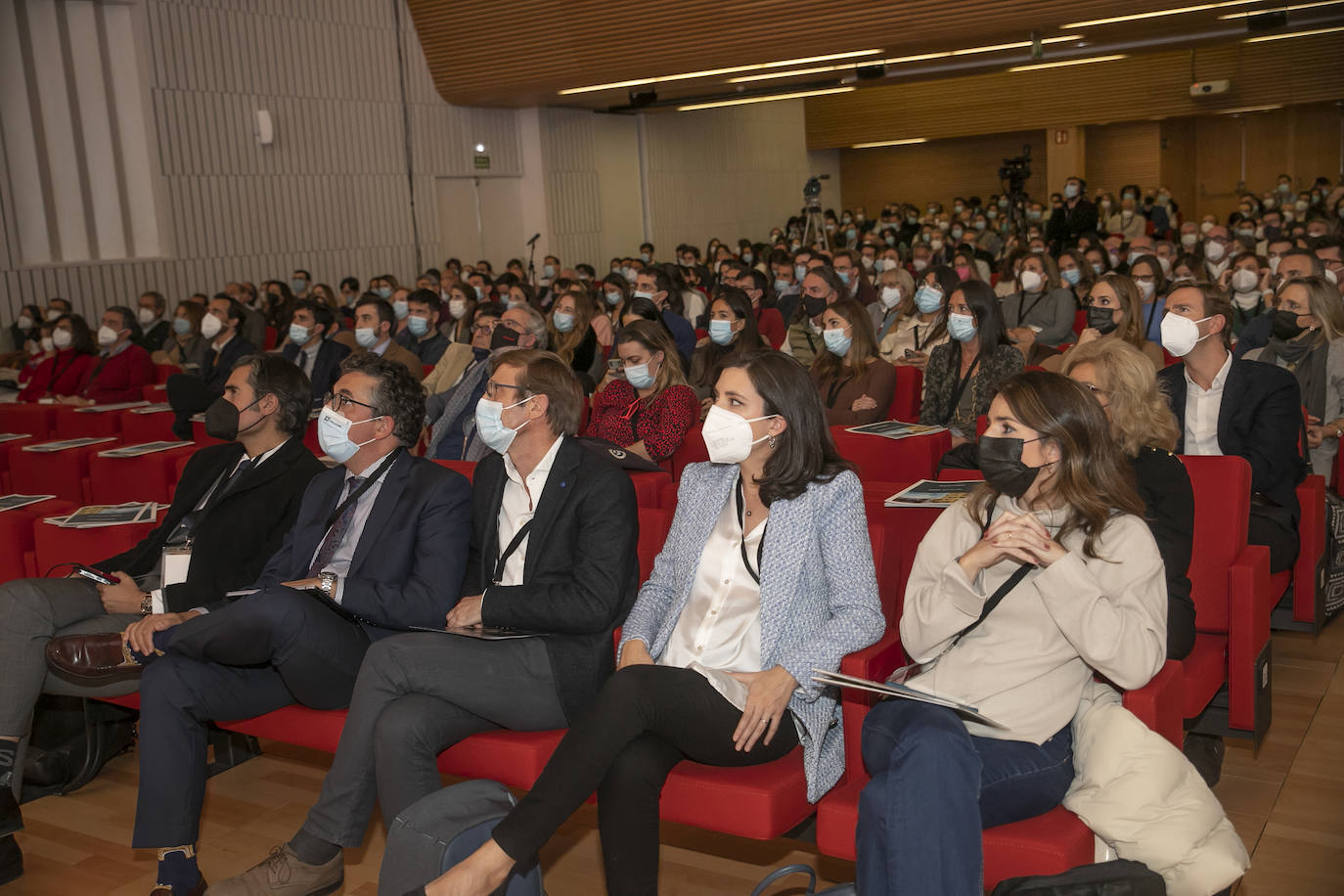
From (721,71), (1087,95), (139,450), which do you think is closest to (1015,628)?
(139,450)

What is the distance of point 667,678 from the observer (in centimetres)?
239

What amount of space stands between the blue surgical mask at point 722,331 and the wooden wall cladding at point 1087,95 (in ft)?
52.4

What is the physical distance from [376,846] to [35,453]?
3.45 meters

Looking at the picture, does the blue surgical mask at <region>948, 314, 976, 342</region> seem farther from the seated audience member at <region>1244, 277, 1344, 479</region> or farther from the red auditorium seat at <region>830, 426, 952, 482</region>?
the seated audience member at <region>1244, 277, 1344, 479</region>

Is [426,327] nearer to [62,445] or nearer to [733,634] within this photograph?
[62,445]

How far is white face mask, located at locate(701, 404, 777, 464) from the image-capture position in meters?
2.60

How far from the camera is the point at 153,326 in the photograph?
31.5ft

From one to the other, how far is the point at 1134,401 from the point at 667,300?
5.59 meters

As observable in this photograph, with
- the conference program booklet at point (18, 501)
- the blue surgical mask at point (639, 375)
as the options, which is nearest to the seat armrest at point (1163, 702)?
the blue surgical mask at point (639, 375)

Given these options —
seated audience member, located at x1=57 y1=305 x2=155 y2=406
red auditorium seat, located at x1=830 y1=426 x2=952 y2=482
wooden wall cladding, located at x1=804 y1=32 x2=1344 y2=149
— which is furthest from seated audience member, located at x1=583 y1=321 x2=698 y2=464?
wooden wall cladding, located at x1=804 y1=32 x2=1344 y2=149

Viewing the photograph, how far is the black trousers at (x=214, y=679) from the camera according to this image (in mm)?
2732

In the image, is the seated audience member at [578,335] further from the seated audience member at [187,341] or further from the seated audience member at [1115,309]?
the seated audience member at [187,341]

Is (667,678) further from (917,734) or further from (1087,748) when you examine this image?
(1087,748)

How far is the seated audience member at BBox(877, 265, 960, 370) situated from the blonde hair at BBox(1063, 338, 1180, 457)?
2.88m
